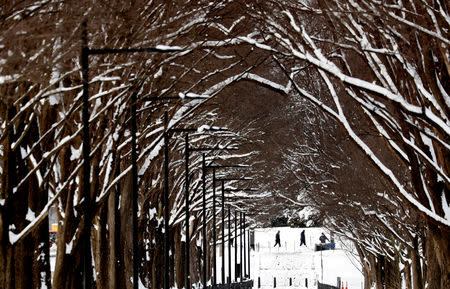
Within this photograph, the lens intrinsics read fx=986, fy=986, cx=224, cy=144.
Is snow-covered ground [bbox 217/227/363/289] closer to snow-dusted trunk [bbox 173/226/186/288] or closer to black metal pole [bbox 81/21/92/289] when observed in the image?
snow-dusted trunk [bbox 173/226/186/288]

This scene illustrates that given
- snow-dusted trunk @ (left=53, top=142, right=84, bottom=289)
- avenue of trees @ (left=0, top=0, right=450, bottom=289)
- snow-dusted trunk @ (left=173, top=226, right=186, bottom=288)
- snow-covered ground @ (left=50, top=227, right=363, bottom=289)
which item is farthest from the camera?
snow-covered ground @ (left=50, top=227, right=363, bottom=289)

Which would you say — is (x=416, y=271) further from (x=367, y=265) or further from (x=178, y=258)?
(x=367, y=265)

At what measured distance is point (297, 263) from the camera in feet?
353

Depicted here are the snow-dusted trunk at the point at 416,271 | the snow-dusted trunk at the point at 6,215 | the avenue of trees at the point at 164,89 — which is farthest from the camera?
the snow-dusted trunk at the point at 416,271

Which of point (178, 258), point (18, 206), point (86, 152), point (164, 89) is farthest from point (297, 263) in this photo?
point (86, 152)

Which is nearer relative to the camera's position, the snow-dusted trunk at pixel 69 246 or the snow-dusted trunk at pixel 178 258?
the snow-dusted trunk at pixel 69 246

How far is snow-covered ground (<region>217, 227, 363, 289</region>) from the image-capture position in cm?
8575

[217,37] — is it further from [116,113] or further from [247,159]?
[247,159]

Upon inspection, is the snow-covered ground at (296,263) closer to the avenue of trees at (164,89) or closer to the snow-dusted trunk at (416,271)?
the snow-dusted trunk at (416,271)

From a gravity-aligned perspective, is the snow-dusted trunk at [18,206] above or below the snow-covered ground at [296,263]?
below

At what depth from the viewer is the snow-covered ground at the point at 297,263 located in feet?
281

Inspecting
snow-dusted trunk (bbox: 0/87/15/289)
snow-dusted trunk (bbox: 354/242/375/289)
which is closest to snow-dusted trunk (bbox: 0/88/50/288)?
snow-dusted trunk (bbox: 0/87/15/289)

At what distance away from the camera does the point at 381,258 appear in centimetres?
5262

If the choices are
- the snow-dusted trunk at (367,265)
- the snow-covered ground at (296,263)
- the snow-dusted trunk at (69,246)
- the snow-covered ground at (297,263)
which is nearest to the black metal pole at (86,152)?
the snow-dusted trunk at (69,246)
